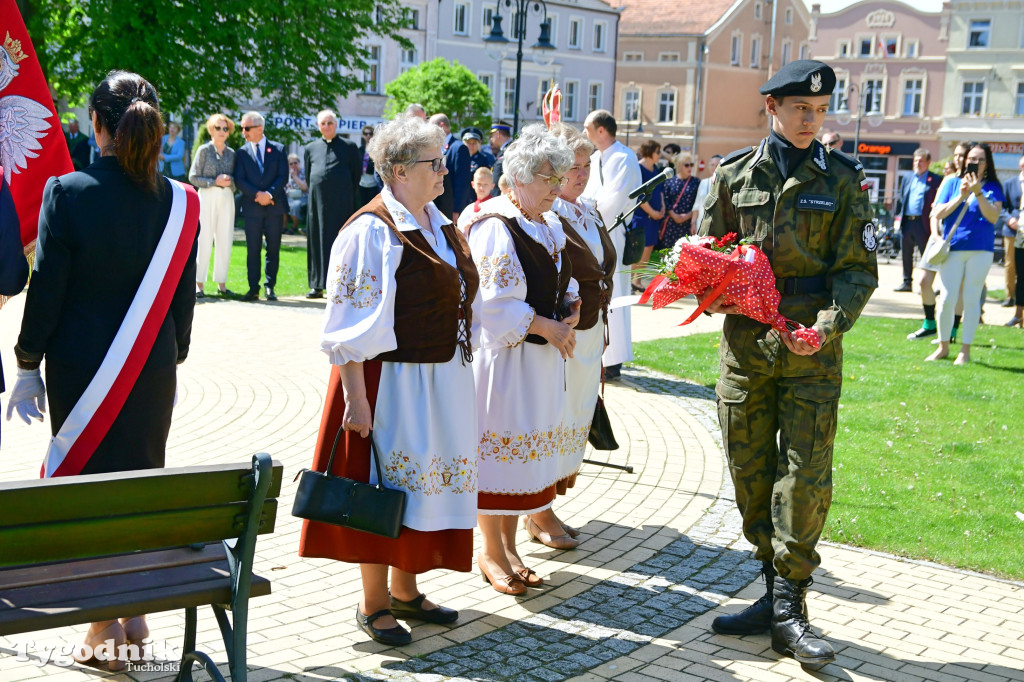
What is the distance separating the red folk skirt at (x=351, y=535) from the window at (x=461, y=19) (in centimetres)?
5929

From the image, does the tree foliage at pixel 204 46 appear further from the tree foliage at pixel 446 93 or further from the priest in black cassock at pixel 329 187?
the priest in black cassock at pixel 329 187

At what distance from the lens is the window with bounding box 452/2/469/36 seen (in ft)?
200

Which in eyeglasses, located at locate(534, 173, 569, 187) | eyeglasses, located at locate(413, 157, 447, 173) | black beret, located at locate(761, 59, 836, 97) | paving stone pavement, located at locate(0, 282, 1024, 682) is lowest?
paving stone pavement, located at locate(0, 282, 1024, 682)

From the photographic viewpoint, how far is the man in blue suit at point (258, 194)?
1411 cm

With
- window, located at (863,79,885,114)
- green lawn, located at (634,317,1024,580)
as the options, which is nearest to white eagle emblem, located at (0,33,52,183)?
green lawn, located at (634,317,1024,580)

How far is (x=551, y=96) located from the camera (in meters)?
7.78

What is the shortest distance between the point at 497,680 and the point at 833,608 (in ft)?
5.88

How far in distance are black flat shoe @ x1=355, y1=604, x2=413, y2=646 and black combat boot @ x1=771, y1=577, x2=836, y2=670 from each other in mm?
1524

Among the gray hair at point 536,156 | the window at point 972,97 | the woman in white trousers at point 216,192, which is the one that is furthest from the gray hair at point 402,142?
the window at point 972,97

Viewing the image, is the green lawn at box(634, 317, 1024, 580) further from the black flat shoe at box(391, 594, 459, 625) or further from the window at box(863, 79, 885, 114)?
the window at box(863, 79, 885, 114)

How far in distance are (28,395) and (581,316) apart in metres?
2.55

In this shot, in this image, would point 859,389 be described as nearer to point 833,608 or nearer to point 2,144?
point 833,608

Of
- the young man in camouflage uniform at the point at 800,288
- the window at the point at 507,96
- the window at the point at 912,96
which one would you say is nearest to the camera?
the young man in camouflage uniform at the point at 800,288

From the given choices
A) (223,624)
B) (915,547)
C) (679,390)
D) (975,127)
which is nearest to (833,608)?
(915,547)
